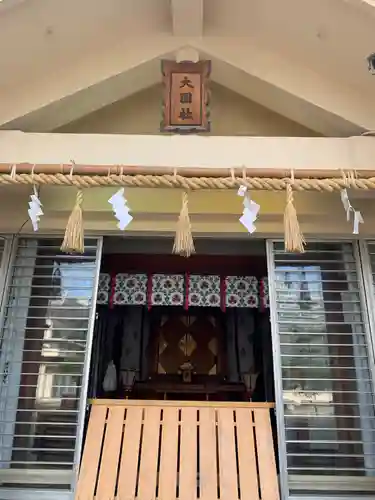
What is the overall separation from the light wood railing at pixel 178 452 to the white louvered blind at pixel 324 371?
336 millimetres

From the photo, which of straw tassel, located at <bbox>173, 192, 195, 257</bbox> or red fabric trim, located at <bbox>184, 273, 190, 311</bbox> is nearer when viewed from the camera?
straw tassel, located at <bbox>173, 192, 195, 257</bbox>

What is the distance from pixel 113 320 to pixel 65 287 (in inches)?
94.4

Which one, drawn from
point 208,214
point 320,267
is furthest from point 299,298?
point 208,214

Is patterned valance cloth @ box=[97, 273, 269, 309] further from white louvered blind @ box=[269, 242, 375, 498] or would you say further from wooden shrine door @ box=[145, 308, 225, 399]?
wooden shrine door @ box=[145, 308, 225, 399]

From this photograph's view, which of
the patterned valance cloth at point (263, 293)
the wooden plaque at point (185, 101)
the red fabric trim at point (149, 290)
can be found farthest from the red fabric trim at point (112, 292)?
the wooden plaque at point (185, 101)

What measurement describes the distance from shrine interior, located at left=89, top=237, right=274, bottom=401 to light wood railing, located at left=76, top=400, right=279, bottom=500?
1600 millimetres

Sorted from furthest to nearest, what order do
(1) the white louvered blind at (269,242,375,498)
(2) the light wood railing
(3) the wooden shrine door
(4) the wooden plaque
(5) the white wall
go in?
(3) the wooden shrine door → (5) the white wall → (4) the wooden plaque → (1) the white louvered blind at (269,242,375,498) → (2) the light wood railing

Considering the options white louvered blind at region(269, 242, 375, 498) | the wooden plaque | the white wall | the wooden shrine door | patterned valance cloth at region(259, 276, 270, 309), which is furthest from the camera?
the wooden shrine door

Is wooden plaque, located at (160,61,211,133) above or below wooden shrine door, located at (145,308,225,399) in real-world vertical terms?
above

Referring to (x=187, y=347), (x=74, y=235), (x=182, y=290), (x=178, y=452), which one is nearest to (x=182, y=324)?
(x=187, y=347)

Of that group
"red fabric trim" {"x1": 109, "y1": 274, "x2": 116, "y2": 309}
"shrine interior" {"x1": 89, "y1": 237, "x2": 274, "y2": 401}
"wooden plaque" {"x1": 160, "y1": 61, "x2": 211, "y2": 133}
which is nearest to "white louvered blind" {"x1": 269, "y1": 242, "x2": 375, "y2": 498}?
"wooden plaque" {"x1": 160, "y1": 61, "x2": 211, "y2": 133}

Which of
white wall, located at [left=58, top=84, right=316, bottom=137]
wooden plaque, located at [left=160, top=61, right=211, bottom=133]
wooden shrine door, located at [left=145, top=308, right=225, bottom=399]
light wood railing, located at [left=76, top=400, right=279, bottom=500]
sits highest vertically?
white wall, located at [left=58, top=84, right=316, bottom=137]

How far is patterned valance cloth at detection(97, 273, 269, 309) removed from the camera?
4.06 meters

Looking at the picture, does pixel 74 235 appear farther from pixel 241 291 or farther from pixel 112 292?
pixel 241 291
